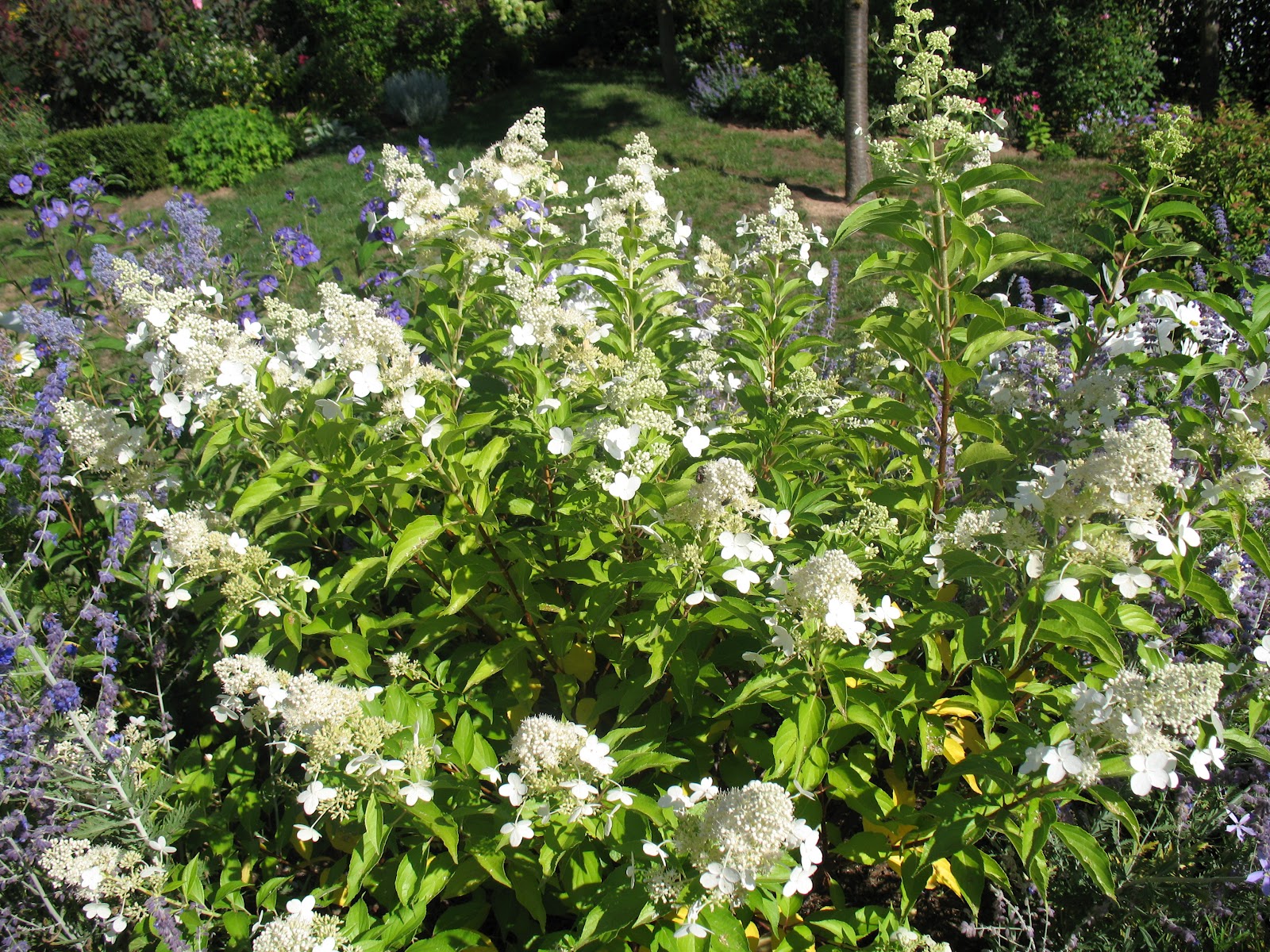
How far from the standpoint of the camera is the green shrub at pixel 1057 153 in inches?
379

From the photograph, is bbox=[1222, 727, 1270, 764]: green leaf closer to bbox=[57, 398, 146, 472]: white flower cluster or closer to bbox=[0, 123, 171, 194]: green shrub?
bbox=[57, 398, 146, 472]: white flower cluster

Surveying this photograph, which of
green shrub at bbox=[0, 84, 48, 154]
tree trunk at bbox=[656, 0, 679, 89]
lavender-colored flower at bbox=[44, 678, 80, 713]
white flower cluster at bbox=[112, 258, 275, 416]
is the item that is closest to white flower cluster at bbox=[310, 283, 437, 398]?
white flower cluster at bbox=[112, 258, 275, 416]

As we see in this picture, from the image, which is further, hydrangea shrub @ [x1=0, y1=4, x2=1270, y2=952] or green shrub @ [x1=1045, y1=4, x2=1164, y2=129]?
green shrub @ [x1=1045, y1=4, x2=1164, y2=129]

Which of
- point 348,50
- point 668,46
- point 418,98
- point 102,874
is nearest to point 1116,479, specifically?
point 102,874

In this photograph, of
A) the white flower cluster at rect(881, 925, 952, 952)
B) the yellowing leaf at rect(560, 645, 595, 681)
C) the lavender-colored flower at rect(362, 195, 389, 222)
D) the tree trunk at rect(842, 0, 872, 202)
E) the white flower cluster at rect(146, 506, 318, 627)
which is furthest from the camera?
the tree trunk at rect(842, 0, 872, 202)

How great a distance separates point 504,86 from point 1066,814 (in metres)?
15.4

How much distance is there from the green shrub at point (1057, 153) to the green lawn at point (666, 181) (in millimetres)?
162

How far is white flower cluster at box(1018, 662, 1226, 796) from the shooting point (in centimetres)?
143

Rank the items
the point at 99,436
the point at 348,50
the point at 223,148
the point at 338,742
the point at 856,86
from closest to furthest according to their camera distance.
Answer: the point at 338,742 < the point at 99,436 < the point at 856,86 < the point at 223,148 < the point at 348,50

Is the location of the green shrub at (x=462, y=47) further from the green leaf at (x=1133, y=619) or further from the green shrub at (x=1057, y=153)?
the green leaf at (x=1133, y=619)

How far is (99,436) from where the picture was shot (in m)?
2.30

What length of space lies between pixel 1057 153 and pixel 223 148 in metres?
10.4

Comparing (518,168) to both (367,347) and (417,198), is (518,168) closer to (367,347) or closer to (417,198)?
(417,198)

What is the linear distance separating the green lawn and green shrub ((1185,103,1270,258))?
117 cm
